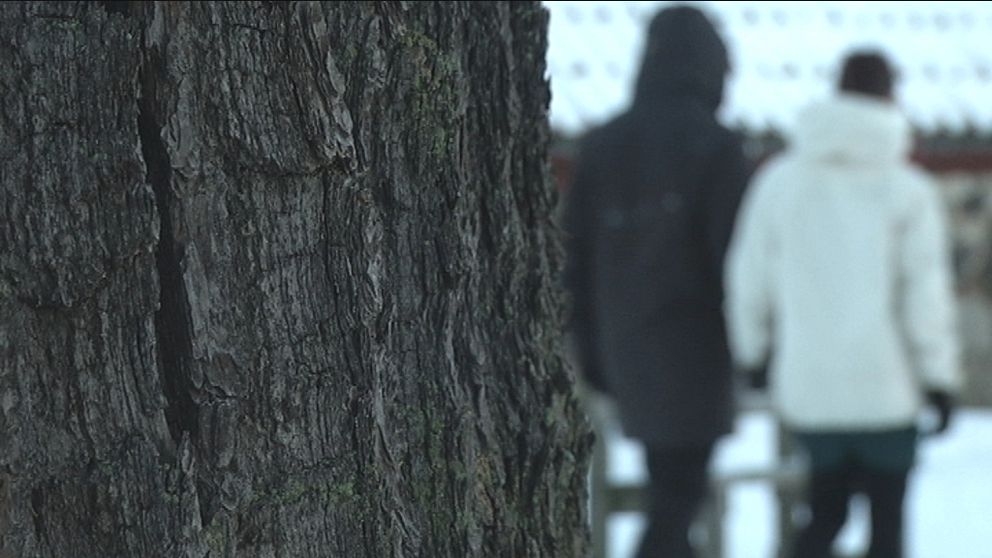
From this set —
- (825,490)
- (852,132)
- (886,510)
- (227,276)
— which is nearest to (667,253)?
(852,132)

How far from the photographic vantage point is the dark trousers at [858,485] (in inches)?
165

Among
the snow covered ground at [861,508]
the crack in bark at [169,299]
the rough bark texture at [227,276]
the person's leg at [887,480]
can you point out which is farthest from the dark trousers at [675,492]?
the crack in bark at [169,299]

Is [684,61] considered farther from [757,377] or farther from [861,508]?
[861,508]

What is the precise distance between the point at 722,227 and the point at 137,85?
301cm

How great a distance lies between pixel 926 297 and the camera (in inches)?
158

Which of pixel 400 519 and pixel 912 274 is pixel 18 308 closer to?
pixel 400 519

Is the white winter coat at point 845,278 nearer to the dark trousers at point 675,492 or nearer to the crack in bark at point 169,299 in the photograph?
the dark trousers at point 675,492

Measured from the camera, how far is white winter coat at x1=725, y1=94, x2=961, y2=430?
13.3ft

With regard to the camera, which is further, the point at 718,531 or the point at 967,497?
the point at 967,497

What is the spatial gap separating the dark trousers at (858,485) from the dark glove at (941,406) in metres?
0.09

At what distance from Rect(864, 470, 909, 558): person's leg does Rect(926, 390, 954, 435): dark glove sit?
154mm

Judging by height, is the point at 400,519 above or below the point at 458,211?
below

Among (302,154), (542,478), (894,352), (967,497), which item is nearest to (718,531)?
(894,352)

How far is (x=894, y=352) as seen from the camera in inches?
161
